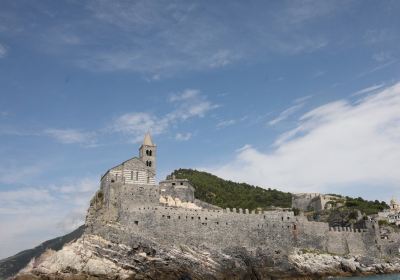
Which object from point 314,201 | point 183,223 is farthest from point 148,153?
point 314,201

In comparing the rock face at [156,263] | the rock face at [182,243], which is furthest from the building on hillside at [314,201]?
the rock face at [156,263]

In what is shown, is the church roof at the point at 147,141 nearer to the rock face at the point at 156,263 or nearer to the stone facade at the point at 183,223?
the stone facade at the point at 183,223

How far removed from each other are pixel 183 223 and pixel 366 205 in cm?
4274

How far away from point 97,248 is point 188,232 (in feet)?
26.5

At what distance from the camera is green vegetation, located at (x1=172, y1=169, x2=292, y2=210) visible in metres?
65.8

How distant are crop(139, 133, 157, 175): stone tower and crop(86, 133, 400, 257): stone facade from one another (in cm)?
15

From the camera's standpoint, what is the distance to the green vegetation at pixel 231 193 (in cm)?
6578

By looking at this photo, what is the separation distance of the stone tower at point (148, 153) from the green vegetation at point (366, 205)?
34.9m

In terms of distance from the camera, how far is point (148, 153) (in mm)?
45156

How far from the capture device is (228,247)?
38000 mm

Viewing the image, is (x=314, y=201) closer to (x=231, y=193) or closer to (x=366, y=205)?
Result: (x=366, y=205)

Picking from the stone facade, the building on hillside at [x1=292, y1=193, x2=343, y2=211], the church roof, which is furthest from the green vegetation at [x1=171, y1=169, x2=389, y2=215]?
the church roof

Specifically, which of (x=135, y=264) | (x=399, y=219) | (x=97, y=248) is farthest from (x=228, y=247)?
(x=399, y=219)

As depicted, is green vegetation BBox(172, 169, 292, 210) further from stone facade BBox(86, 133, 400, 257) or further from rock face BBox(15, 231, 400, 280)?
rock face BBox(15, 231, 400, 280)
